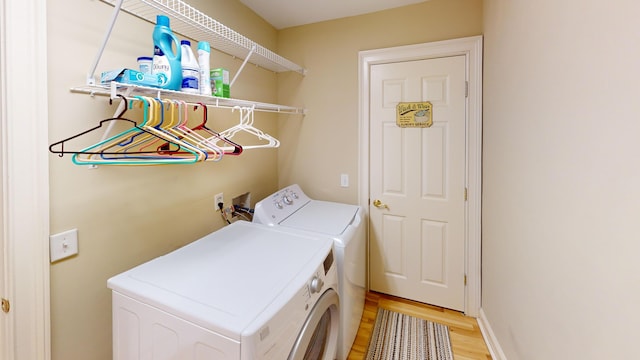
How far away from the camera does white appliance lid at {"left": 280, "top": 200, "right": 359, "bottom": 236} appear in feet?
5.52

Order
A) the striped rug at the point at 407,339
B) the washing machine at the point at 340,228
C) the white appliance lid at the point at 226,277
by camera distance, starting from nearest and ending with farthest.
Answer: the white appliance lid at the point at 226,277 < the washing machine at the point at 340,228 < the striped rug at the point at 407,339

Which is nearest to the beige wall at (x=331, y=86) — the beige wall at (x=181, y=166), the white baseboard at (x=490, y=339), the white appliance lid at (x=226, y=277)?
the beige wall at (x=181, y=166)

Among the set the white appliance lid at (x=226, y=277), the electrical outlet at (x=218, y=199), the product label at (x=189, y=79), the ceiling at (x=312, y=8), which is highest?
the ceiling at (x=312, y=8)

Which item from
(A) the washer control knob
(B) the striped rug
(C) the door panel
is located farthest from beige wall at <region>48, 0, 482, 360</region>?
(B) the striped rug

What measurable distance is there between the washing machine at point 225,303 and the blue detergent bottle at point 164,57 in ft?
2.47

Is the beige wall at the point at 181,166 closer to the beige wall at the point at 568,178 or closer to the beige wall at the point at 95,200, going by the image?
the beige wall at the point at 95,200

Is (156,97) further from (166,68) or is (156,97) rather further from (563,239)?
(563,239)

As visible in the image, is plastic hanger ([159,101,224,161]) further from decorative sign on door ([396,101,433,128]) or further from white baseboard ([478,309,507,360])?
white baseboard ([478,309,507,360])

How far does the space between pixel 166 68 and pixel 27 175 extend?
0.60 metres

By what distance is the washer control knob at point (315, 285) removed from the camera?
1.08m

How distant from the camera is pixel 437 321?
203cm

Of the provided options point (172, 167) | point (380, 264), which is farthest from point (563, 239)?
point (172, 167)

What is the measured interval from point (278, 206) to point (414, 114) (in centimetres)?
128

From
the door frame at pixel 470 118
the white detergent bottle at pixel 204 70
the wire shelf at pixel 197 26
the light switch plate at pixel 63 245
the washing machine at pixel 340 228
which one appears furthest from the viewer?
the door frame at pixel 470 118
